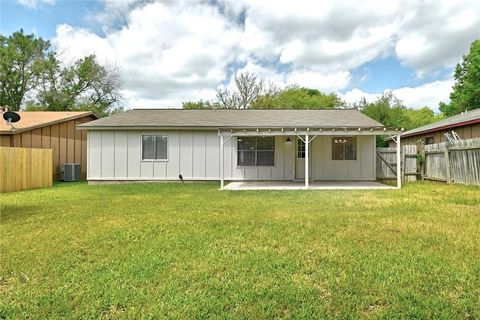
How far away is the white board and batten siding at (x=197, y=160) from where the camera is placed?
13.1m

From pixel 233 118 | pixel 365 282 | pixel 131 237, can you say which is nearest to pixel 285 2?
pixel 233 118

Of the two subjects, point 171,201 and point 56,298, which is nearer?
point 56,298

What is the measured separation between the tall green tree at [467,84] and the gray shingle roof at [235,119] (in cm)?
1901

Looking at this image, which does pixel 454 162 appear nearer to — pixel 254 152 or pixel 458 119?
pixel 458 119

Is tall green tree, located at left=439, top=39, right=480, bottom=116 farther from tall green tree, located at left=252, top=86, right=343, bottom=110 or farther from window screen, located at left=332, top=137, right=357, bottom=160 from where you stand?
window screen, located at left=332, top=137, right=357, bottom=160

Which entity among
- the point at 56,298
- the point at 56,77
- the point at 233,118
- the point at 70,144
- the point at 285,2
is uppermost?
the point at 56,77

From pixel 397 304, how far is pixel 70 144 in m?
16.9

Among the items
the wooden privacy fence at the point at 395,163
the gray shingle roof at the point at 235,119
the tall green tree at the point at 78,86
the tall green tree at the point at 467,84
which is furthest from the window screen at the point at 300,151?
the tall green tree at the point at 78,86

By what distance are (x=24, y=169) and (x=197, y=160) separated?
6217 mm

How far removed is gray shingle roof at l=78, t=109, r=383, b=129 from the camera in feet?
42.1

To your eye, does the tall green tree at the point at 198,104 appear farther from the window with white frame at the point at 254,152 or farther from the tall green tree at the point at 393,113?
the window with white frame at the point at 254,152

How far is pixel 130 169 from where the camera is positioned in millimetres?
13141

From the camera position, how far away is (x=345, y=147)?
13.4 metres

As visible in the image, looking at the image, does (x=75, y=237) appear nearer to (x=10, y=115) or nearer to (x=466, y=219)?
(x=466, y=219)
